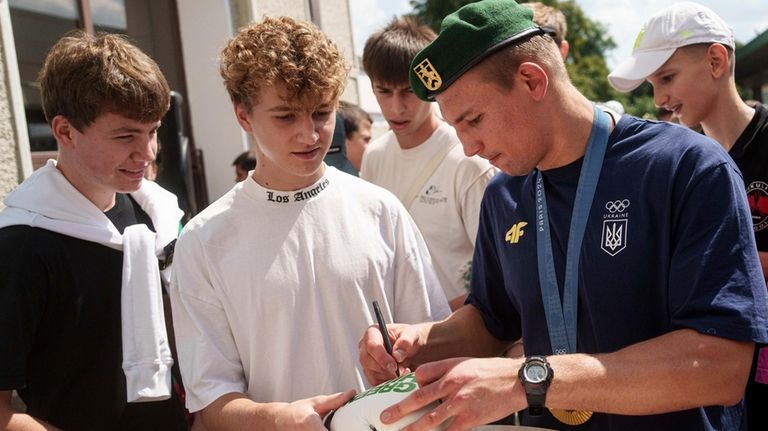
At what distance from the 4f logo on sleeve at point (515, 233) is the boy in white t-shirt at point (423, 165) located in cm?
95

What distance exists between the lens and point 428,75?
1991 mm

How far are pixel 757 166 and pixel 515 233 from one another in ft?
3.76

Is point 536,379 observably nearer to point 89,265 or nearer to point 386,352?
point 386,352

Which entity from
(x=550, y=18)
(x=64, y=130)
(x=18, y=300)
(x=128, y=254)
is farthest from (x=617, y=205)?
(x=550, y=18)

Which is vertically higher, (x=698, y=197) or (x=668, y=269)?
(x=698, y=197)

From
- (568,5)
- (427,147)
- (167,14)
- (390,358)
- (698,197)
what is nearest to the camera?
(698,197)

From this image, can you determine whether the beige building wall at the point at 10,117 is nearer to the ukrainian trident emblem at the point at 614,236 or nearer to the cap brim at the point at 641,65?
the cap brim at the point at 641,65

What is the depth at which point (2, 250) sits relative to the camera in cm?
218

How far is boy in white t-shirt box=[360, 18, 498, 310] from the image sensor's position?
314 cm

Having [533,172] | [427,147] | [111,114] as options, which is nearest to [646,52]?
[427,147]

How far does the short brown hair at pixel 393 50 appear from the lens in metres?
3.46

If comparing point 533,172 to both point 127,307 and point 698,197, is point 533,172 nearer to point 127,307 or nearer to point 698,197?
point 698,197

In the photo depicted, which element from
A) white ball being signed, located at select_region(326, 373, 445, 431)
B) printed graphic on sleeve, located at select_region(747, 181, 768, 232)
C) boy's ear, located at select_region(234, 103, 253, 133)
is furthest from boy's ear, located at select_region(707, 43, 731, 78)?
white ball being signed, located at select_region(326, 373, 445, 431)

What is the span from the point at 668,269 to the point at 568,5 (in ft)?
147
